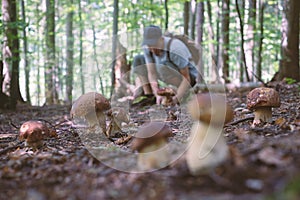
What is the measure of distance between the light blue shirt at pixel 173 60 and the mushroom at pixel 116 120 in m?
4.22

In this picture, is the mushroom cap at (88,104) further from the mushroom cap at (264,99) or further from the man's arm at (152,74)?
the man's arm at (152,74)

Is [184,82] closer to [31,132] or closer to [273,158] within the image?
[31,132]

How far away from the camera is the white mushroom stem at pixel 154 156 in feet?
7.81

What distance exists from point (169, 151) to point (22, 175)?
3.99 ft

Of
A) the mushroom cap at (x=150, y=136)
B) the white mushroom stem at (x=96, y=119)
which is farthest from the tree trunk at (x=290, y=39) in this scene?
the mushroom cap at (x=150, y=136)

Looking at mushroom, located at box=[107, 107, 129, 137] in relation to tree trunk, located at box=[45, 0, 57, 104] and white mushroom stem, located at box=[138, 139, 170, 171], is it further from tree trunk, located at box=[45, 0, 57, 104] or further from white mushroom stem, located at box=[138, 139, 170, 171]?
tree trunk, located at box=[45, 0, 57, 104]

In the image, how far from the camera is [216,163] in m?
2.04

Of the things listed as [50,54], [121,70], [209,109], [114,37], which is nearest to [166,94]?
[114,37]

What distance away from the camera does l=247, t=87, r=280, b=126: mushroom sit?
4264 millimetres

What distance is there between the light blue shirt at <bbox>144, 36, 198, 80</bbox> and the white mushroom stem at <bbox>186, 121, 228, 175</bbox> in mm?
7064

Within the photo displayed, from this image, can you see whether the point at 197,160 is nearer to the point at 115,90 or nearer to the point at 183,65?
the point at 183,65

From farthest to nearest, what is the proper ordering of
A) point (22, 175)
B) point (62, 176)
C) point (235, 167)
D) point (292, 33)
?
1. point (292, 33)
2. point (22, 175)
3. point (62, 176)
4. point (235, 167)

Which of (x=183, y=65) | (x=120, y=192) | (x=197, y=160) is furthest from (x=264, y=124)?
(x=183, y=65)

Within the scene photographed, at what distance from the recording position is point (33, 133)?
4043 mm
